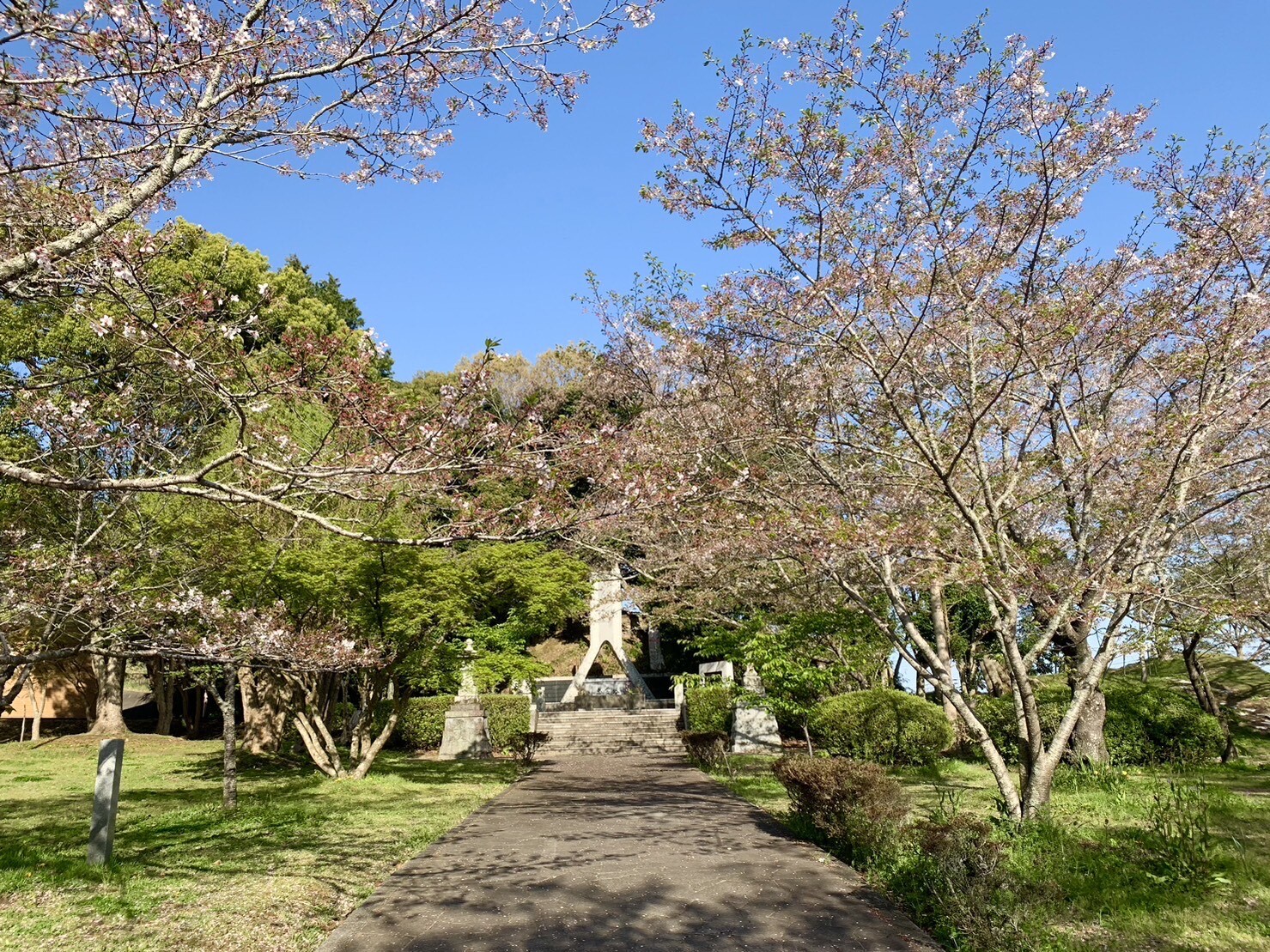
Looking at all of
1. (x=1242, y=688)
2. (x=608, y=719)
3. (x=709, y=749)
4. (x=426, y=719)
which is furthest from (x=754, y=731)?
(x=1242, y=688)

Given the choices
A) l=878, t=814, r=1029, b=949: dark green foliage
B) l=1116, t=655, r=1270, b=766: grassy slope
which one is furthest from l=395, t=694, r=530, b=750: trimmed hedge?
l=1116, t=655, r=1270, b=766: grassy slope

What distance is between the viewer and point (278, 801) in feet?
38.9

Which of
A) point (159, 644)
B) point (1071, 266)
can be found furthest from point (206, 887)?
point (1071, 266)

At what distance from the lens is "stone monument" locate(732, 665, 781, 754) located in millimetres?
18406

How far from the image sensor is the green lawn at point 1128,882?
5027 millimetres

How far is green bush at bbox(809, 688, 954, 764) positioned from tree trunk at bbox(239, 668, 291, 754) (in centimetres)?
1309

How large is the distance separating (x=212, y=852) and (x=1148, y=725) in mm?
15135

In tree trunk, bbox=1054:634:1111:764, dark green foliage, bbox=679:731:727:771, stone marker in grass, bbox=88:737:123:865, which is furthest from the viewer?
dark green foliage, bbox=679:731:727:771

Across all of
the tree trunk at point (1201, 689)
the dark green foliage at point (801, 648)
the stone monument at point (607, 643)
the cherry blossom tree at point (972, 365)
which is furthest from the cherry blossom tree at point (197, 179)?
the stone monument at point (607, 643)

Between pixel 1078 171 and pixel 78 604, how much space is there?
33.4 feet

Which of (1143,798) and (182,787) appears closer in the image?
(1143,798)

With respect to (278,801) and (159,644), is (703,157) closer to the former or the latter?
(159,644)

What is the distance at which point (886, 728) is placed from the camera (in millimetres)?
15016

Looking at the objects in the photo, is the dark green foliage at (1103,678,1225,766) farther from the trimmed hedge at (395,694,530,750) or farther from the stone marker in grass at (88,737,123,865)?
the stone marker in grass at (88,737,123,865)
